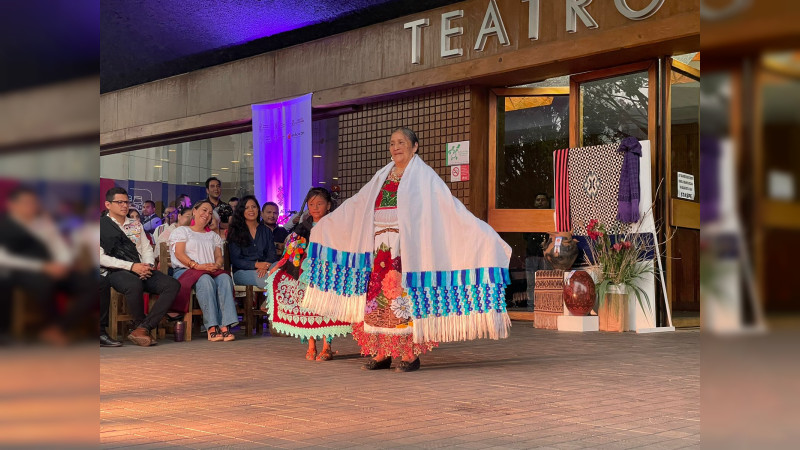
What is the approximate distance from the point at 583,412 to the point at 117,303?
455cm

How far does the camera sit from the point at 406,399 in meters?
3.80

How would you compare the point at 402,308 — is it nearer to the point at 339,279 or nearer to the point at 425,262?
the point at 425,262

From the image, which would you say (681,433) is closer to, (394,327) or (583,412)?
(583,412)

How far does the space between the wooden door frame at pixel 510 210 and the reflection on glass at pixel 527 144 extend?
0.19 feet

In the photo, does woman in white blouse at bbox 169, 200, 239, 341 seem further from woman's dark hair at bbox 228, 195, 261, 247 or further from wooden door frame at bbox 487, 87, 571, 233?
wooden door frame at bbox 487, 87, 571, 233

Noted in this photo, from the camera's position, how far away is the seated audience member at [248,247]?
7496 mm

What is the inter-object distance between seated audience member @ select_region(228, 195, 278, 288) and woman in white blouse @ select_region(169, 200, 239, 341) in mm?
222

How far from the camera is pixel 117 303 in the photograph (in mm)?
6688

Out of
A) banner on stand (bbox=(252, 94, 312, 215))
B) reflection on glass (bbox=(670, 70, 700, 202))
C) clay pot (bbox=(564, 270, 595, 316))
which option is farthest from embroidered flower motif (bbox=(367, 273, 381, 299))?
banner on stand (bbox=(252, 94, 312, 215))

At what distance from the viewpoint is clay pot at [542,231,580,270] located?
27.9ft

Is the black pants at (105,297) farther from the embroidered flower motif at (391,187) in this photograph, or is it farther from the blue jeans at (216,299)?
the embroidered flower motif at (391,187)

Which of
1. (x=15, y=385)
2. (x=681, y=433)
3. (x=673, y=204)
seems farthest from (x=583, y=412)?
(x=673, y=204)

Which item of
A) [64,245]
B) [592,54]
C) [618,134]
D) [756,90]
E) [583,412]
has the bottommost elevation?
[583,412]

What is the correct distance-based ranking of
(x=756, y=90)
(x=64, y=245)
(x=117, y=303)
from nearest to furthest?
(x=756, y=90) → (x=64, y=245) → (x=117, y=303)
